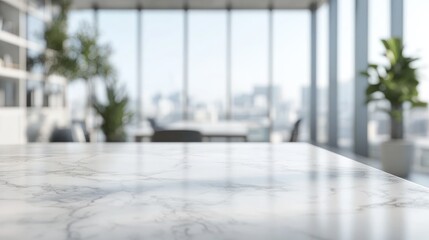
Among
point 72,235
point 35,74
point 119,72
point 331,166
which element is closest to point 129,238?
point 72,235

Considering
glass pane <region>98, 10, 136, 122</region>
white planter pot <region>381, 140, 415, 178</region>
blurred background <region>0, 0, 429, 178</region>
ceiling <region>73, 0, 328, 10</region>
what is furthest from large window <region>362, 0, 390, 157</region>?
glass pane <region>98, 10, 136, 122</region>

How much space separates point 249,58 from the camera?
9133 mm

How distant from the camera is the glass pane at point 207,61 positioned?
29.6ft

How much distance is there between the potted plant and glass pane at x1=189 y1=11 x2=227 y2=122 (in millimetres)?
4109

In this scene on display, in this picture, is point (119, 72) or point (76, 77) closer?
point (76, 77)

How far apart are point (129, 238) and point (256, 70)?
870 centimetres

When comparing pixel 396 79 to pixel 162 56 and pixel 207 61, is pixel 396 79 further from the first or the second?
pixel 162 56

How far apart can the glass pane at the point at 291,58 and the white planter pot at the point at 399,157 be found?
3820mm

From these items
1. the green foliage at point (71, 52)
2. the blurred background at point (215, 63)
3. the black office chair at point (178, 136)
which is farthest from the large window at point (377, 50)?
the green foliage at point (71, 52)

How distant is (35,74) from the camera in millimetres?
6359

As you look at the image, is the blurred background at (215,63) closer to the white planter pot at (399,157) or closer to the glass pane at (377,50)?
the glass pane at (377,50)

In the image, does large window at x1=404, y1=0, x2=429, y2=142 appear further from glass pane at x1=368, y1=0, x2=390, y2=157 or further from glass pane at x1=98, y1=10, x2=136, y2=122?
glass pane at x1=98, y1=10, x2=136, y2=122

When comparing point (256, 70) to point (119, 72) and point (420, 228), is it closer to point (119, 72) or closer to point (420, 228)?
point (119, 72)

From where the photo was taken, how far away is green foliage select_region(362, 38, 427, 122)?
16.9 feet
